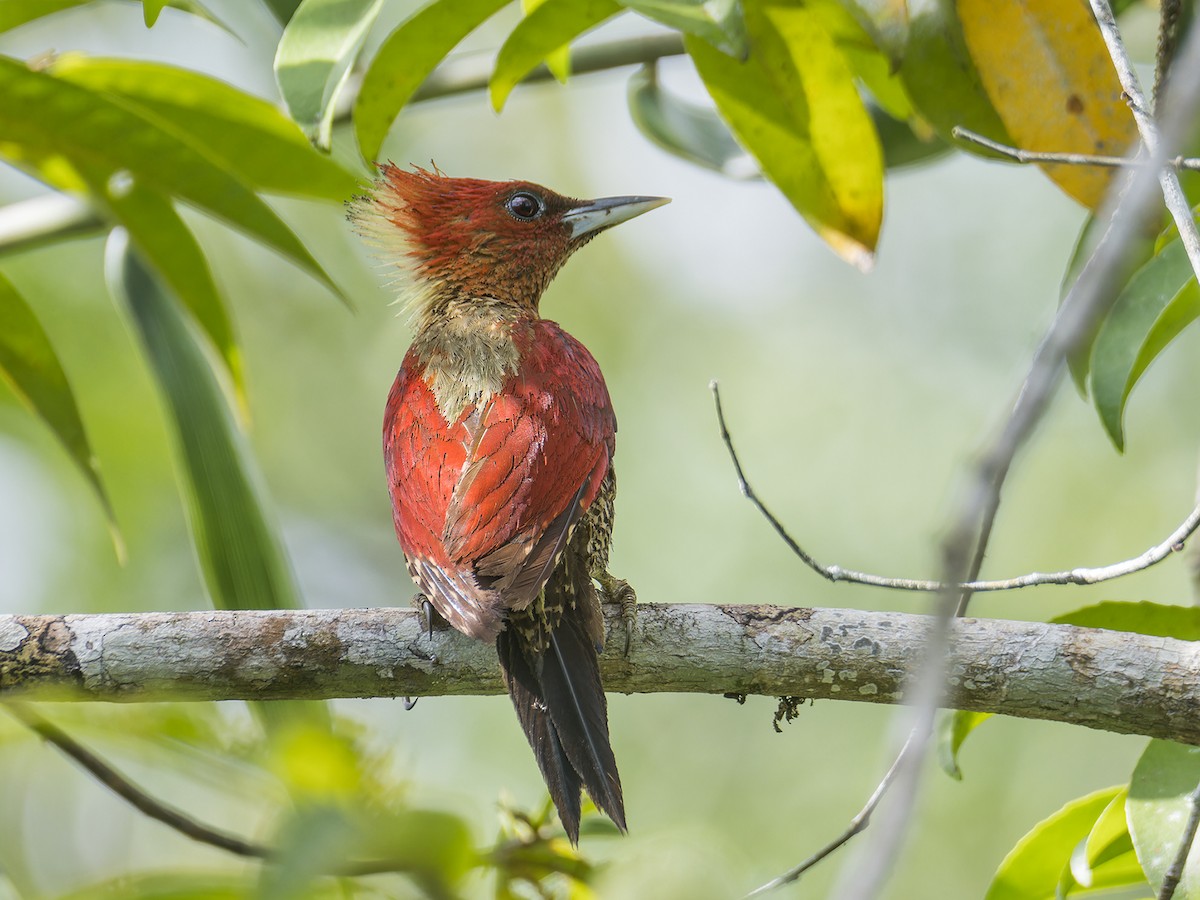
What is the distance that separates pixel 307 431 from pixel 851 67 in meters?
7.64

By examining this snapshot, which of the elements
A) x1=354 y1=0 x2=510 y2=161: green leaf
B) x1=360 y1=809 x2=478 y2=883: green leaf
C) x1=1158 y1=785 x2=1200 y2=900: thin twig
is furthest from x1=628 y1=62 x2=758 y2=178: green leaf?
x1=360 y1=809 x2=478 y2=883: green leaf

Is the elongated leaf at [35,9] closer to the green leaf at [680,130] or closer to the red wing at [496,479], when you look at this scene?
the red wing at [496,479]

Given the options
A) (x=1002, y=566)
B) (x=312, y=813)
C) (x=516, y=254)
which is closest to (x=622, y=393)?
(x=1002, y=566)

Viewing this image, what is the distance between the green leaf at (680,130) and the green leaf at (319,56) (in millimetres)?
1590

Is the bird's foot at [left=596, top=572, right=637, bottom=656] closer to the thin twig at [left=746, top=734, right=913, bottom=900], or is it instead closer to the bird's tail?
the bird's tail

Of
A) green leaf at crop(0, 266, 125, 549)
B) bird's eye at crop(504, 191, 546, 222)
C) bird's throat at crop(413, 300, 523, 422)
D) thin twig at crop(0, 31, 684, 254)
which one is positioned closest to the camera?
bird's throat at crop(413, 300, 523, 422)

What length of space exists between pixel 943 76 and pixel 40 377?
9.41 feet

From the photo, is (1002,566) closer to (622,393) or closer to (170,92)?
(622,393)

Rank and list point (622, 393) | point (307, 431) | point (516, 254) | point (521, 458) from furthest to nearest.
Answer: point (622, 393) → point (307, 431) → point (516, 254) → point (521, 458)

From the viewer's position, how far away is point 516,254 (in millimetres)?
4391

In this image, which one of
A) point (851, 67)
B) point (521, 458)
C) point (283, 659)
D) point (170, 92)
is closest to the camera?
point (283, 659)

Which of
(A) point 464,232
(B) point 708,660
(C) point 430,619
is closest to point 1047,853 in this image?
(B) point 708,660

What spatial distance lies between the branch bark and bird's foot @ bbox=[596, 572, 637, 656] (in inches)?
2.5

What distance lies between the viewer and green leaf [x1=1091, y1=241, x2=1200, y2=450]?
2.93m
